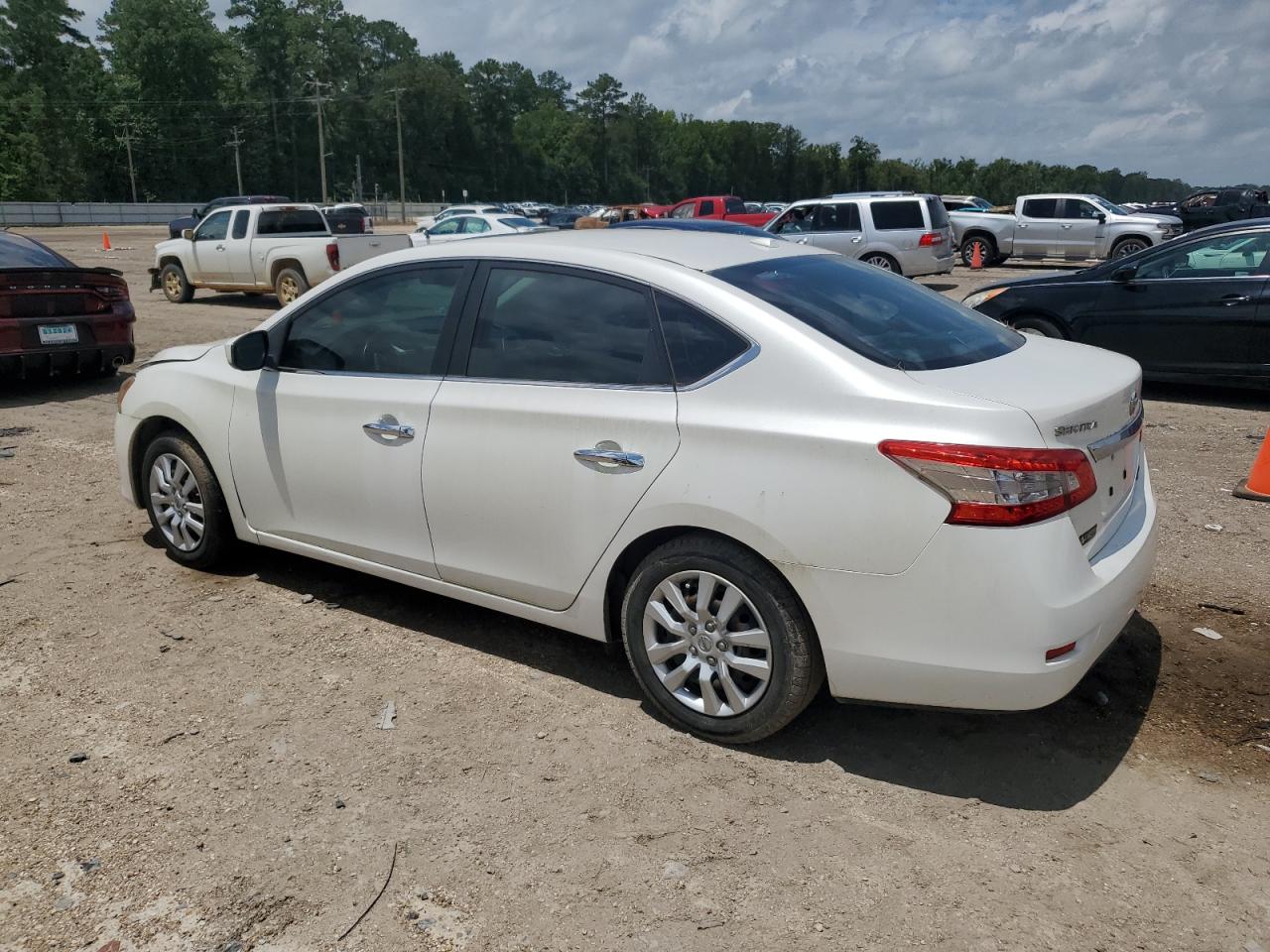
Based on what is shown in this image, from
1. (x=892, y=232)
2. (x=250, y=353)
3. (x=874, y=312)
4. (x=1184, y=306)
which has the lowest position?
(x=1184, y=306)

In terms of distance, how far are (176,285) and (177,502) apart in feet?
50.9

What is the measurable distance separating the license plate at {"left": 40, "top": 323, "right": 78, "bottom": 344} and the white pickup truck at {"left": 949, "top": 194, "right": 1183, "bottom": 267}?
21654mm

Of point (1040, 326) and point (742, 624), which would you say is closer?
point (742, 624)

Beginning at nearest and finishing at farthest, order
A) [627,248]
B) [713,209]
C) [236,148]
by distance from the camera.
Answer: [627,248]
[713,209]
[236,148]

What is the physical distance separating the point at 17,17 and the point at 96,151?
462 inches

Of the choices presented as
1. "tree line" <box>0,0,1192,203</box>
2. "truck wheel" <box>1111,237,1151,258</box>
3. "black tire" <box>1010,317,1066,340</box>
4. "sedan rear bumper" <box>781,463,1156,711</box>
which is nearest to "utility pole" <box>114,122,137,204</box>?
"tree line" <box>0,0,1192,203</box>

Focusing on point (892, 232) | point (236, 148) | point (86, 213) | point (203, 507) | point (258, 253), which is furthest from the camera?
point (236, 148)

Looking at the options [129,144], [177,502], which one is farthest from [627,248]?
[129,144]

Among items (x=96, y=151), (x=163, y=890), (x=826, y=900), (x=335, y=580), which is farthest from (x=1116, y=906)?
(x=96, y=151)

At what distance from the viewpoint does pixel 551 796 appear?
3.43m

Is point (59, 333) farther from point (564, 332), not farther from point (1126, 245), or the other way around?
point (1126, 245)

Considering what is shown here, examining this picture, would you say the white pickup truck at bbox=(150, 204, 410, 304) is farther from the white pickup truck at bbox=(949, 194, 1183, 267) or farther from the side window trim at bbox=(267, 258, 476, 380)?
the white pickup truck at bbox=(949, 194, 1183, 267)

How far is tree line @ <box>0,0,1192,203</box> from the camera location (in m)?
91.4

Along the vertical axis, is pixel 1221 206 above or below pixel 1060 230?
above
